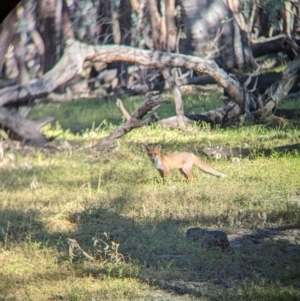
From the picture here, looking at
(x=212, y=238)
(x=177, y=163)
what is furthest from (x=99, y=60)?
(x=212, y=238)

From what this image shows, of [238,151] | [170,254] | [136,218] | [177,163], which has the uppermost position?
[170,254]

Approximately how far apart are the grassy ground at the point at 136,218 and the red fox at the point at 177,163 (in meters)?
0.12

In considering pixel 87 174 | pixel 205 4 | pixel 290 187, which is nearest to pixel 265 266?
pixel 290 187

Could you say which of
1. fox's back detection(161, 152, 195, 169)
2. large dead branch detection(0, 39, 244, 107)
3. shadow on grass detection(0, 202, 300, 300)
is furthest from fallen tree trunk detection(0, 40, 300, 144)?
shadow on grass detection(0, 202, 300, 300)

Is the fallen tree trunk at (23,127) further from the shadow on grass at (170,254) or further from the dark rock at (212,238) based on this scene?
the dark rock at (212,238)

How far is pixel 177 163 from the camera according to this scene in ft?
29.6

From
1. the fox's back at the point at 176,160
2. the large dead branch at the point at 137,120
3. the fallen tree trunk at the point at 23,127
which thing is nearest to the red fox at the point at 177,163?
the fox's back at the point at 176,160

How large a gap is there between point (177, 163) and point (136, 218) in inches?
71.5

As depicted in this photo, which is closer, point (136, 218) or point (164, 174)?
point (136, 218)

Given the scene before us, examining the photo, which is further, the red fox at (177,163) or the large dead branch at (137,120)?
the large dead branch at (137,120)

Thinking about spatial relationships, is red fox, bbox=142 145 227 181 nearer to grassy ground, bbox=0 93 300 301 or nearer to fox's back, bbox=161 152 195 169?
fox's back, bbox=161 152 195 169

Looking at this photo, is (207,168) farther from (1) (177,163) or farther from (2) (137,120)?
(2) (137,120)

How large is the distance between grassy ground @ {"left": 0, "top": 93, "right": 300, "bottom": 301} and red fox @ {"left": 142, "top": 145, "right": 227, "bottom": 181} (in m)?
0.12

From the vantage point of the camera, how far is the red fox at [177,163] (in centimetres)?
898
